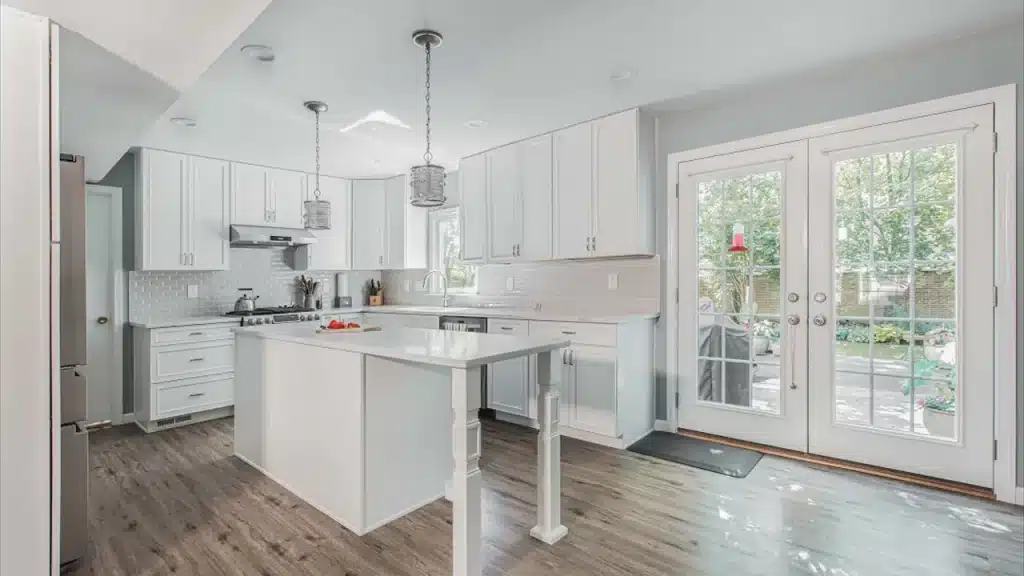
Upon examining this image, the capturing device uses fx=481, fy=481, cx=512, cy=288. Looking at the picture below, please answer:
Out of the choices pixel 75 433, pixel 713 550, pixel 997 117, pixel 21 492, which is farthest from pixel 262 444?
pixel 997 117

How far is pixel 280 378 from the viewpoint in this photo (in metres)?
2.74

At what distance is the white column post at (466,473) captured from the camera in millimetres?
1726

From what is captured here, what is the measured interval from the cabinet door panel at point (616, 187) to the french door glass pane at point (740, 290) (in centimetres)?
52

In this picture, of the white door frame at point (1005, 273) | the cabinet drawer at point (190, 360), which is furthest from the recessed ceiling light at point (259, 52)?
the white door frame at point (1005, 273)

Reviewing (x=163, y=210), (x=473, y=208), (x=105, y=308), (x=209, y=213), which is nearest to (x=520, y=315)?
(x=473, y=208)

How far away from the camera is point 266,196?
189 inches

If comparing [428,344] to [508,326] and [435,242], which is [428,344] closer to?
[508,326]

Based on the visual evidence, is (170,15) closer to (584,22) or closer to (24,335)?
(24,335)

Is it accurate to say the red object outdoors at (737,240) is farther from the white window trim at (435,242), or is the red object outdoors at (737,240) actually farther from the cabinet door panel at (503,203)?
the white window trim at (435,242)

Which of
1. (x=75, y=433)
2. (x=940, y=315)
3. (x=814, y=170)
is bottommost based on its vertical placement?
(x=75, y=433)

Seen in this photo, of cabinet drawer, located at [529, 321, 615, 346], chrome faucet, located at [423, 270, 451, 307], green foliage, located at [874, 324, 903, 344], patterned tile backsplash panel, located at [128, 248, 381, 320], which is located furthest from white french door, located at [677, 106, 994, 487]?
patterned tile backsplash panel, located at [128, 248, 381, 320]

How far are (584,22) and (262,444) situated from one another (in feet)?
9.75

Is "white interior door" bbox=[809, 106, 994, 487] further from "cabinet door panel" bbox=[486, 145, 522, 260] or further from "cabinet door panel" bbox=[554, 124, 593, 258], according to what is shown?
"cabinet door panel" bbox=[486, 145, 522, 260]

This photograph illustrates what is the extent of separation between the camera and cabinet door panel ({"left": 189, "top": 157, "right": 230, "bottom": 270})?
4348 millimetres
